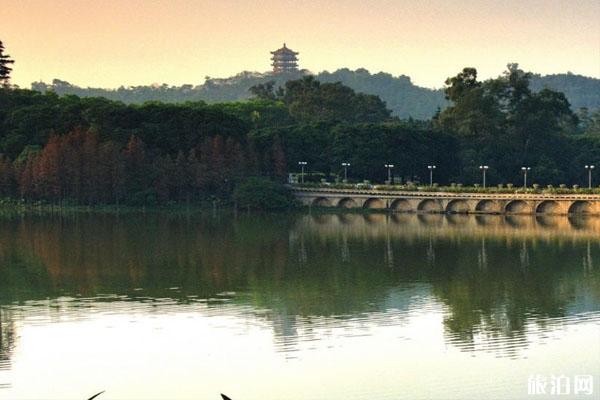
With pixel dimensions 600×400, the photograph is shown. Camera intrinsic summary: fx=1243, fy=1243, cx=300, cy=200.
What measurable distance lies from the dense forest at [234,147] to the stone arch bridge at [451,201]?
615 cm

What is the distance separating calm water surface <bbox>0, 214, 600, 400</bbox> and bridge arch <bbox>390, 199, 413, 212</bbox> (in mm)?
36913

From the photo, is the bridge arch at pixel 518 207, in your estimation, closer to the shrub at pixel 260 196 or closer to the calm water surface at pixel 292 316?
the shrub at pixel 260 196

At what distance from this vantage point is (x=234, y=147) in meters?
130

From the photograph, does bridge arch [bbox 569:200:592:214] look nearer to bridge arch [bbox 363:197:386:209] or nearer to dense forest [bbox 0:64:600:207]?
bridge arch [bbox 363:197:386:209]

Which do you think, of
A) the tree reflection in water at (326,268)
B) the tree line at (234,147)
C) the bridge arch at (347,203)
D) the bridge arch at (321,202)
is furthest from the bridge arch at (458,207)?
the tree line at (234,147)

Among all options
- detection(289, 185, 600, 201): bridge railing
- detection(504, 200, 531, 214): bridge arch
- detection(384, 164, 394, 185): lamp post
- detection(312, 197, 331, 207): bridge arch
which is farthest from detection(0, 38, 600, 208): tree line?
detection(504, 200, 531, 214): bridge arch

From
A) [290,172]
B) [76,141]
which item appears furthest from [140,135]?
[290,172]

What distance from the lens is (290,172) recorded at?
140 metres

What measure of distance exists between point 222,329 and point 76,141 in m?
84.5

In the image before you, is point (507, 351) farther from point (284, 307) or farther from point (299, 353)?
point (284, 307)

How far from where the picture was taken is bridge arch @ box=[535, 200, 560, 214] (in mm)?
118000

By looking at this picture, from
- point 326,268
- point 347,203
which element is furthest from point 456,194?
point 326,268

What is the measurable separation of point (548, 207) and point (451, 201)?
960cm

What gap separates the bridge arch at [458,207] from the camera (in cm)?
12206
